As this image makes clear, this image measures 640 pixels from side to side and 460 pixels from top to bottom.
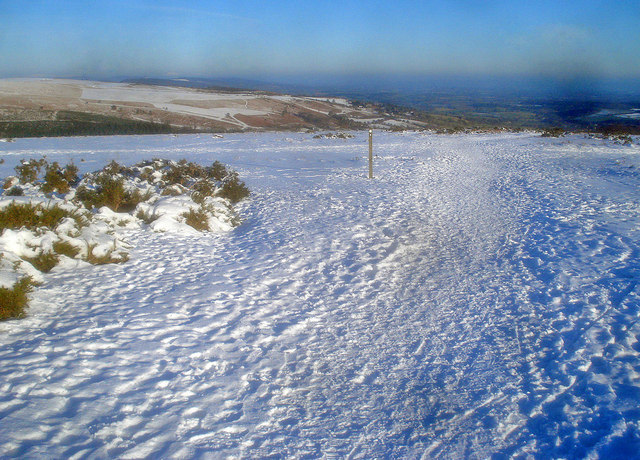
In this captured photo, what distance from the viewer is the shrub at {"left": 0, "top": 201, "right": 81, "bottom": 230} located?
6.37 meters

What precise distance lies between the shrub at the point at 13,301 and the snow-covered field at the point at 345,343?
0.17m

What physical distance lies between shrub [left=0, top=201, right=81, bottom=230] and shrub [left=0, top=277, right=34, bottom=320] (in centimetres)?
230

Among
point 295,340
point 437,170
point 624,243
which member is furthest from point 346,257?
point 437,170

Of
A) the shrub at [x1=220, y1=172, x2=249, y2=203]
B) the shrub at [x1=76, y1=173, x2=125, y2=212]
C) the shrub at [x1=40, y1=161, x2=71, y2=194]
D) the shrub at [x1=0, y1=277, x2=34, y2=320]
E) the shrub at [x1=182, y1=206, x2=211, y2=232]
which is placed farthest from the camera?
the shrub at [x1=220, y1=172, x2=249, y2=203]

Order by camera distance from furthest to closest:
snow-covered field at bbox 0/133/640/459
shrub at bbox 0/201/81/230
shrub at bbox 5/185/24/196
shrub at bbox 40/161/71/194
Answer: shrub at bbox 40/161/71/194 → shrub at bbox 5/185/24/196 → shrub at bbox 0/201/81/230 → snow-covered field at bbox 0/133/640/459

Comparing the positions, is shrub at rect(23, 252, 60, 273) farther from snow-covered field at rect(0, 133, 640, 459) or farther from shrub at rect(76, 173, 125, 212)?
shrub at rect(76, 173, 125, 212)

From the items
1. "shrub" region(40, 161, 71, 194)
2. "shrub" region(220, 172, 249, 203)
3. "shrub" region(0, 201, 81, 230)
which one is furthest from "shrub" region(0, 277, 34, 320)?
"shrub" region(40, 161, 71, 194)

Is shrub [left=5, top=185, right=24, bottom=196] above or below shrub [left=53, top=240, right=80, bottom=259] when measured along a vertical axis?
above

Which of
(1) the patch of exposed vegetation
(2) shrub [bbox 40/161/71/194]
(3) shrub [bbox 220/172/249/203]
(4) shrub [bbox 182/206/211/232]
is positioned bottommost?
(4) shrub [bbox 182/206/211/232]

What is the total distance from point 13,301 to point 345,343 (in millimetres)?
3529

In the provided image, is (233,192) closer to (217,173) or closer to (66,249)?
(217,173)

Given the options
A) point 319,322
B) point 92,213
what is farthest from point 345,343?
A: point 92,213

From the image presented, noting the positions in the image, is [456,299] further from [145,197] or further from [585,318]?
[145,197]

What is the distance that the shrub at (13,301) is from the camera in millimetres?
4281
